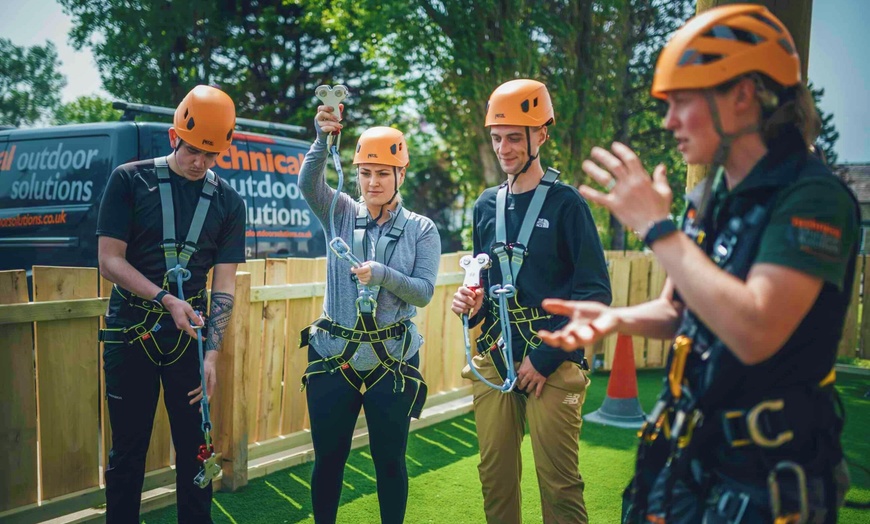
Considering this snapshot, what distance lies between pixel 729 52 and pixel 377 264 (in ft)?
6.95

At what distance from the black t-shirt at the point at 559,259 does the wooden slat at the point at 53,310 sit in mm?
2688

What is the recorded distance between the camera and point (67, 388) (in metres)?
4.21

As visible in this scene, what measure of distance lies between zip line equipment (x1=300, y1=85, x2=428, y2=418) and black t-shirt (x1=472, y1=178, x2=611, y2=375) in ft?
2.17

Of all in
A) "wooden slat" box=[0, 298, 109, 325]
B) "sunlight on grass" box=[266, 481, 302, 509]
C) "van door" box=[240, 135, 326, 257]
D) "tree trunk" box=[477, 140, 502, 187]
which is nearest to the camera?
"wooden slat" box=[0, 298, 109, 325]

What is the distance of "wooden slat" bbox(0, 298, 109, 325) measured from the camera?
12.7 feet

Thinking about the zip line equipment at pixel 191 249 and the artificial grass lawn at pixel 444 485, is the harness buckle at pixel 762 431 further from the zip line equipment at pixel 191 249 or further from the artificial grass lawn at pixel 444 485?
the artificial grass lawn at pixel 444 485

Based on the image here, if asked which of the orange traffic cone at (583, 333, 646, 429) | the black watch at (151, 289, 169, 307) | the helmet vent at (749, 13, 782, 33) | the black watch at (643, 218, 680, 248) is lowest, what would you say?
the orange traffic cone at (583, 333, 646, 429)

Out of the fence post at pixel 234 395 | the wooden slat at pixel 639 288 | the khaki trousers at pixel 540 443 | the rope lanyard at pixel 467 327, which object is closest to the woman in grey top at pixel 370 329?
the rope lanyard at pixel 467 327

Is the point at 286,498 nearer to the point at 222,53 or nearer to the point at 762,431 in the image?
the point at 762,431

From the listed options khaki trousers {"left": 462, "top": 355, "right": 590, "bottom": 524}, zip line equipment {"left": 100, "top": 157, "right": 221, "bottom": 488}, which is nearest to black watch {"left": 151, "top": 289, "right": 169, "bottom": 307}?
zip line equipment {"left": 100, "top": 157, "right": 221, "bottom": 488}

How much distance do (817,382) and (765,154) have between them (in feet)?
2.11

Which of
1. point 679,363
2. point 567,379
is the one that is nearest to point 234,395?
point 567,379

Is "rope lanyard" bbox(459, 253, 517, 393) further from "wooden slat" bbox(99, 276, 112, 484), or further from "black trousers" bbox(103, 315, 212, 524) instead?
"wooden slat" bbox(99, 276, 112, 484)

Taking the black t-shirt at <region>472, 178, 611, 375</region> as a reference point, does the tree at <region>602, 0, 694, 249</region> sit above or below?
above
